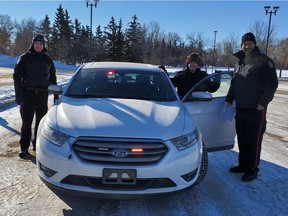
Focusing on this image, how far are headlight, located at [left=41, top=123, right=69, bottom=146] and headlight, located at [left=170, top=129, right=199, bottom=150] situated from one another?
1.06 m

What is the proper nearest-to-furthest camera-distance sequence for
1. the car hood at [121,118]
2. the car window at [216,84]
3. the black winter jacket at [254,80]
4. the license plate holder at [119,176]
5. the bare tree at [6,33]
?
the license plate holder at [119,176]
the car hood at [121,118]
the black winter jacket at [254,80]
the car window at [216,84]
the bare tree at [6,33]

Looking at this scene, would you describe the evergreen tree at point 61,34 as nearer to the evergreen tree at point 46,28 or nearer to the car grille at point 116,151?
the evergreen tree at point 46,28

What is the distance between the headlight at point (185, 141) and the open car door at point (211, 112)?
1196 mm

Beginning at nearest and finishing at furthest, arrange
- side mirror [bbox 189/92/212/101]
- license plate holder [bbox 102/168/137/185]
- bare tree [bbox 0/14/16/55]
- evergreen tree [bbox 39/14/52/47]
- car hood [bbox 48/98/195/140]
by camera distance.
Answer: license plate holder [bbox 102/168/137/185], car hood [bbox 48/98/195/140], side mirror [bbox 189/92/212/101], evergreen tree [bbox 39/14/52/47], bare tree [bbox 0/14/16/55]

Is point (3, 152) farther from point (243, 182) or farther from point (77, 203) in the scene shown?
point (243, 182)

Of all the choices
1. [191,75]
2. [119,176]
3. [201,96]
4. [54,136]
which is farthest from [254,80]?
[54,136]

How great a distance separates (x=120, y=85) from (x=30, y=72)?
1.51 metres

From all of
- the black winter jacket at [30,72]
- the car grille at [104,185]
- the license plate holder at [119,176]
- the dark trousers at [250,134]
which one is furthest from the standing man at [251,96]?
the black winter jacket at [30,72]

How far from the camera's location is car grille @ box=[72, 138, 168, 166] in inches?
125

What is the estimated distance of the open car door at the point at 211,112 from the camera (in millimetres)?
4793

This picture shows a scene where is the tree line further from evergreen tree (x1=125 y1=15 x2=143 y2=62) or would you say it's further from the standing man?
the standing man

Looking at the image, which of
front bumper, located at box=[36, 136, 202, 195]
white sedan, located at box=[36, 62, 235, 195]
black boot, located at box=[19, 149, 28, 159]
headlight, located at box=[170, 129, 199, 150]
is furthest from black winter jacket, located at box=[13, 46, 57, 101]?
headlight, located at box=[170, 129, 199, 150]

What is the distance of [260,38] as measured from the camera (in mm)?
50969

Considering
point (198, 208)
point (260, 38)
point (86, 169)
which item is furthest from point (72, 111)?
point (260, 38)
